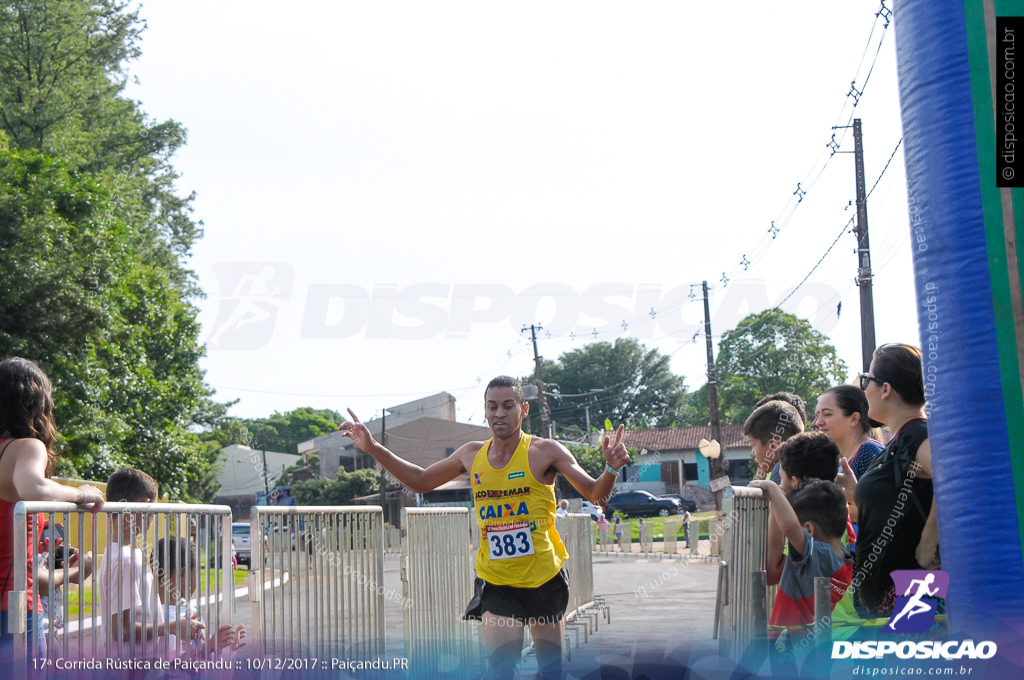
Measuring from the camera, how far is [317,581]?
5383 mm

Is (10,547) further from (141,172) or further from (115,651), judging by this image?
(141,172)

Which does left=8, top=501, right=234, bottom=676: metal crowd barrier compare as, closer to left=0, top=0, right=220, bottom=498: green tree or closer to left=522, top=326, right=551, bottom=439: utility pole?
left=0, top=0, right=220, bottom=498: green tree

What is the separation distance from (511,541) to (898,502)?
244 centimetres

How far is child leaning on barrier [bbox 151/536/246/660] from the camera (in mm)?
4273

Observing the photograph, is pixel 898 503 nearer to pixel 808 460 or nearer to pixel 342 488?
pixel 808 460

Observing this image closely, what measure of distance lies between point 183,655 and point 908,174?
345 cm

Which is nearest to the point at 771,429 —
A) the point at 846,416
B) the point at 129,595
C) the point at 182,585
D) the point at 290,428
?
the point at 846,416

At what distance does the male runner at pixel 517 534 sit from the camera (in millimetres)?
5523

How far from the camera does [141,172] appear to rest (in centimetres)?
3803

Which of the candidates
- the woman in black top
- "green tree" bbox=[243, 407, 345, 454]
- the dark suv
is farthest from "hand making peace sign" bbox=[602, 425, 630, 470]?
"green tree" bbox=[243, 407, 345, 454]

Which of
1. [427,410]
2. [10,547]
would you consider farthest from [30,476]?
[427,410]

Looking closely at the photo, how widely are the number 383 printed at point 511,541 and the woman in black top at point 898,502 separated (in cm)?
213

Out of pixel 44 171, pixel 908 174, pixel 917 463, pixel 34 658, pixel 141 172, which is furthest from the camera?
pixel 141 172

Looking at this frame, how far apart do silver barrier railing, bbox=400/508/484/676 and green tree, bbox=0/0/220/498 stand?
15.8 metres
